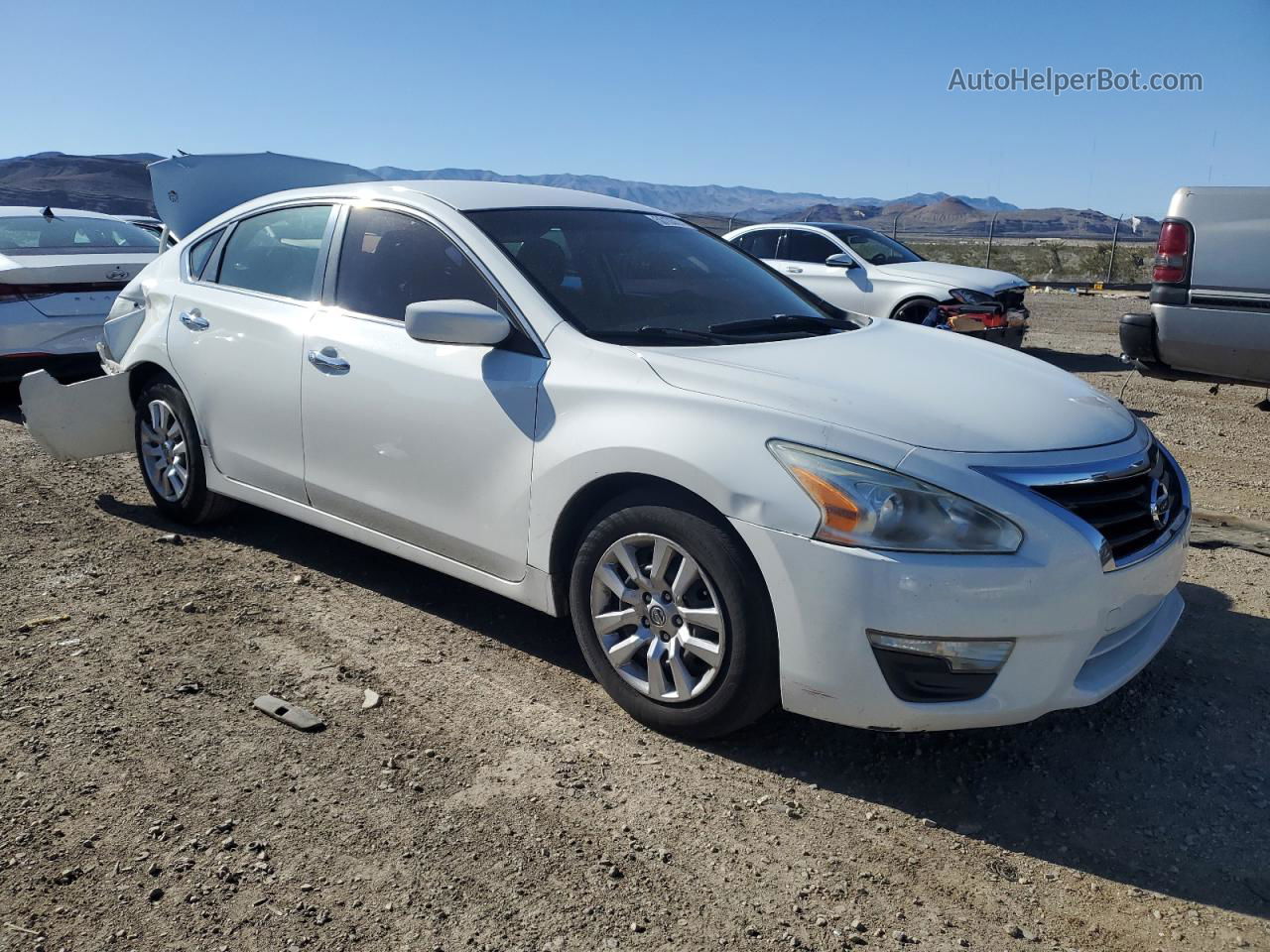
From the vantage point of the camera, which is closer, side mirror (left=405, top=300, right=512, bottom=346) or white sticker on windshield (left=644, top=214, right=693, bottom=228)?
side mirror (left=405, top=300, right=512, bottom=346)

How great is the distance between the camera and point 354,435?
3.97 meters

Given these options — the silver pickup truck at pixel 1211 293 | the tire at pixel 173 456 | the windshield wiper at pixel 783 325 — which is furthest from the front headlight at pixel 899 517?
the silver pickup truck at pixel 1211 293

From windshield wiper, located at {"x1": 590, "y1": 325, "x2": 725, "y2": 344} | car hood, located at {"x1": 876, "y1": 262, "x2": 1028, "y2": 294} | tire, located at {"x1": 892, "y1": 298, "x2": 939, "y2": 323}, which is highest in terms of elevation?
windshield wiper, located at {"x1": 590, "y1": 325, "x2": 725, "y2": 344}

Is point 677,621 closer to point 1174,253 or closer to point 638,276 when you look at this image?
point 638,276

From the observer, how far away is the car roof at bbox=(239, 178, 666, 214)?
4.09m

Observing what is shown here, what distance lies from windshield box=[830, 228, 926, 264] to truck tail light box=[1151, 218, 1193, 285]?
5.97 m

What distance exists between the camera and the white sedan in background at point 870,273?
11305 mm

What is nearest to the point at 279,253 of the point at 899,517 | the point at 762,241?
the point at 899,517

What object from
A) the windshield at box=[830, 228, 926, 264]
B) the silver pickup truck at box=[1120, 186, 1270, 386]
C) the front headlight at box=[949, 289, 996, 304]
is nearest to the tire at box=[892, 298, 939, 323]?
the front headlight at box=[949, 289, 996, 304]

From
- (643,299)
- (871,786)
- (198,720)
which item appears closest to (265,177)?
(643,299)

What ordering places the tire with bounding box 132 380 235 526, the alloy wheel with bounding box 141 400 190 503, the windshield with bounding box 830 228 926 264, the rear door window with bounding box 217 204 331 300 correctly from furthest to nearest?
1. the windshield with bounding box 830 228 926 264
2. the alloy wheel with bounding box 141 400 190 503
3. the tire with bounding box 132 380 235 526
4. the rear door window with bounding box 217 204 331 300

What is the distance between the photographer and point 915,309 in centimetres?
1139

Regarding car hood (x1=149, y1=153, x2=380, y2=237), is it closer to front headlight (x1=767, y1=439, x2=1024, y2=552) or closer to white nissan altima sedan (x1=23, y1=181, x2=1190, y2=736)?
white nissan altima sedan (x1=23, y1=181, x2=1190, y2=736)

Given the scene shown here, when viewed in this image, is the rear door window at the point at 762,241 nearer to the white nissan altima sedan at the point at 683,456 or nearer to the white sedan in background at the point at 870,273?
the white sedan in background at the point at 870,273
